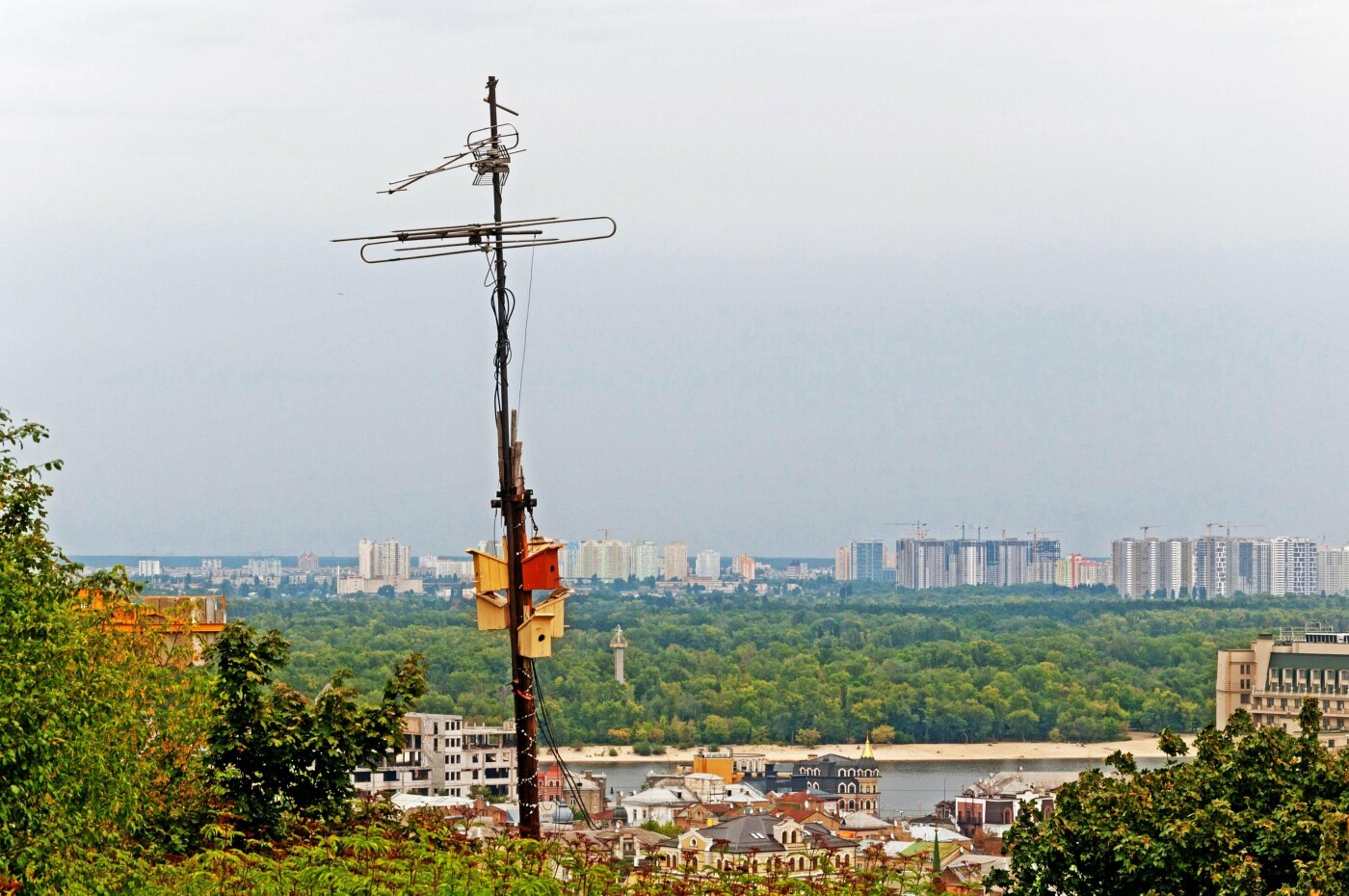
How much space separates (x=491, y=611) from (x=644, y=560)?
164428 millimetres

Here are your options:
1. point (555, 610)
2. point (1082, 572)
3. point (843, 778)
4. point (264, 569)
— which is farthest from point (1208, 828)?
point (264, 569)

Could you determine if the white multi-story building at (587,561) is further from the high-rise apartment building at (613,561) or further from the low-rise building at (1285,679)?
the low-rise building at (1285,679)

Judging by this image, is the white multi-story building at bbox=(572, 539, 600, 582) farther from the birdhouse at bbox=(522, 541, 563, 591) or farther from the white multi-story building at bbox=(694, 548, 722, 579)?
the birdhouse at bbox=(522, 541, 563, 591)

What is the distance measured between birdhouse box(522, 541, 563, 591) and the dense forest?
3397 cm

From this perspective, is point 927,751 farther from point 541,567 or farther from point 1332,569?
point 1332,569

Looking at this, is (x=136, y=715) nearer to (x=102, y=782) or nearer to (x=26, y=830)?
(x=102, y=782)

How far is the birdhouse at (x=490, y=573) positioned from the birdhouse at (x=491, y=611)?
26mm

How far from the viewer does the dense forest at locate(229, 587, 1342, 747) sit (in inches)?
2156

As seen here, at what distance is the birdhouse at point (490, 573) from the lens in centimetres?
459

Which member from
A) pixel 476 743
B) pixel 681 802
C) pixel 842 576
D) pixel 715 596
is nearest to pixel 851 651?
pixel 476 743

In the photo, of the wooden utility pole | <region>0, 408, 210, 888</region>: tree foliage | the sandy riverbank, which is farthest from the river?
the wooden utility pole

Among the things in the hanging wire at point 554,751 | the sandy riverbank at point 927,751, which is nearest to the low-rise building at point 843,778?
the sandy riverbank at point 927,751

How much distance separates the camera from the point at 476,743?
40.7 m

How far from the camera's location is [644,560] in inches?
6644
